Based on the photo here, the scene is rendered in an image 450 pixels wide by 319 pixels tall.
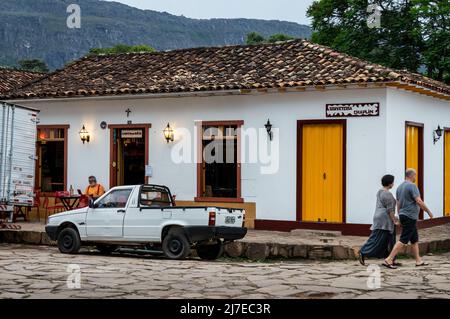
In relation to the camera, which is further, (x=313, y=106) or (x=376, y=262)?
(x=313, y=106)

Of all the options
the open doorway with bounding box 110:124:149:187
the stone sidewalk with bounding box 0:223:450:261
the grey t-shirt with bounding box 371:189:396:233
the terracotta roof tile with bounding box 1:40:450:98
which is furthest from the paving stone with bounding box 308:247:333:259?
the open doorway with bounding box 110:124:149:187

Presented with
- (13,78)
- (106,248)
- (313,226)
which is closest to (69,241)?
(106,248)

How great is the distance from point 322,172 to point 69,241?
6421 millimetres

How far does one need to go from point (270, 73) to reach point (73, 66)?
328 inches

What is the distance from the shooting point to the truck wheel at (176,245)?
1518 cm

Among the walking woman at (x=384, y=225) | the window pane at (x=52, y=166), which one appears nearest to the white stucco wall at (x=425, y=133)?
the walking woman at (x=384, y=225)

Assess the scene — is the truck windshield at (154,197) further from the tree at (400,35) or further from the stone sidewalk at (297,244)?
the tree at (400,35)

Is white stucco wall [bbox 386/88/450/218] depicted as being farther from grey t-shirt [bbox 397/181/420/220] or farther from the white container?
the white container

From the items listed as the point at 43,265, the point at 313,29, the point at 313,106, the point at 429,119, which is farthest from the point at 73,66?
the point at 313,29

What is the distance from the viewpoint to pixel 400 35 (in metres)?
35.9

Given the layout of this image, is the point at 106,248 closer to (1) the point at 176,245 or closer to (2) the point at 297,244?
(1) the point at 176,245
